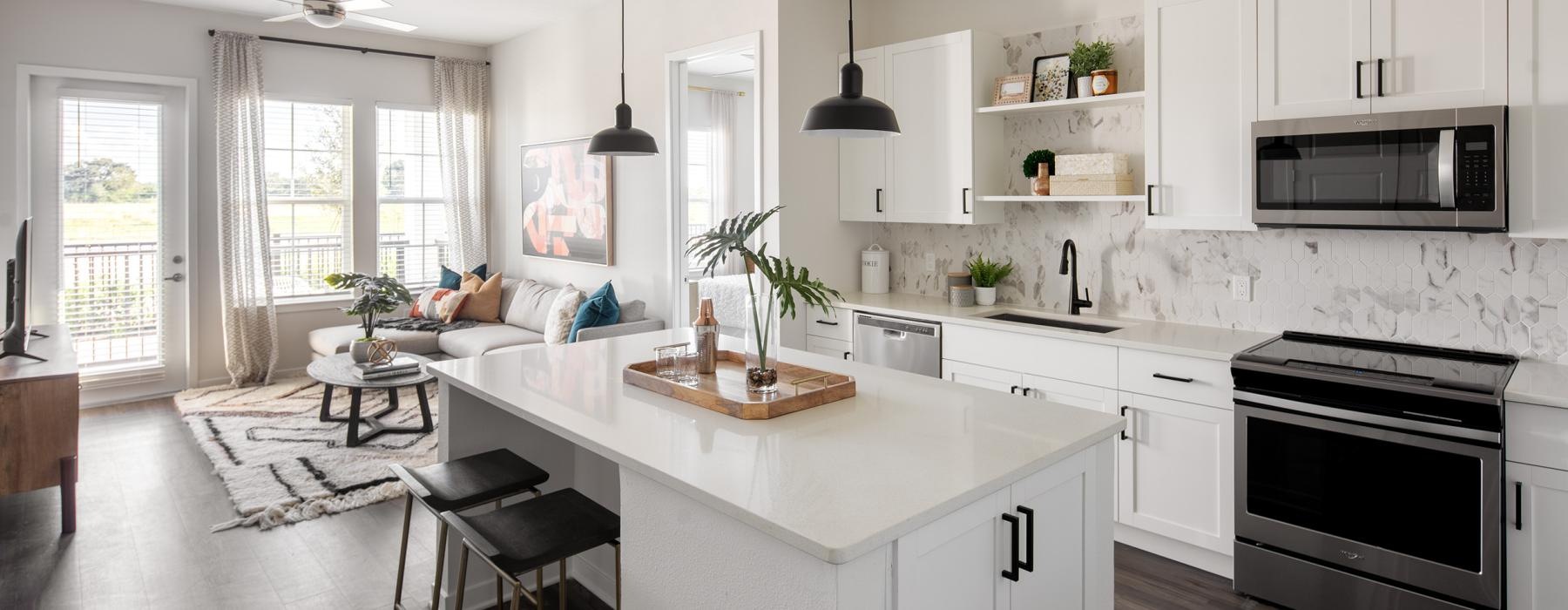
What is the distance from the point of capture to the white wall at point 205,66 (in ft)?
17.3

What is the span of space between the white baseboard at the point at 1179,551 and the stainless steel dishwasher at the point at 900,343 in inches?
39.9

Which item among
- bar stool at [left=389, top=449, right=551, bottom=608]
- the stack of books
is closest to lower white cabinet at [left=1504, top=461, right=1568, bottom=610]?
bar stool at [left=389, top=449, right=551, bottom=608]

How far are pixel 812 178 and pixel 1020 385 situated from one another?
1645 millimetres

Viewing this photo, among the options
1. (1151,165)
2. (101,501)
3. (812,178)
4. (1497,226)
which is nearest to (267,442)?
(101,501)

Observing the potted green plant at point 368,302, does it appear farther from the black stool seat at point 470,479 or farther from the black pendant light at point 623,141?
the black stool seat at point 470,479

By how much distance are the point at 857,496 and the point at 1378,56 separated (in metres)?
2.40

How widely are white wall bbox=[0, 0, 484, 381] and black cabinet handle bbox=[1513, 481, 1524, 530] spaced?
273 inches

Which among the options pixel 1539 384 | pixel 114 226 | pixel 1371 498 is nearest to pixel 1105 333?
pixel 1371 498

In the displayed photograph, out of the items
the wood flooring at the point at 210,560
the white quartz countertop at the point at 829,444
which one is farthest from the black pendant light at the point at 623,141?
the wood flooring at the point at 210,560

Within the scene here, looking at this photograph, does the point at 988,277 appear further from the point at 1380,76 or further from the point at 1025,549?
the point at 1025,549

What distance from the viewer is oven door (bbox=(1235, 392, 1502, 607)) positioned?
2354 millimetres

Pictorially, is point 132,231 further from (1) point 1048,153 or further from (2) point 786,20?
(1) point 1048,153

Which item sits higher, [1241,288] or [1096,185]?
[1096,185]

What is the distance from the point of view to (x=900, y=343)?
404 centimetres
